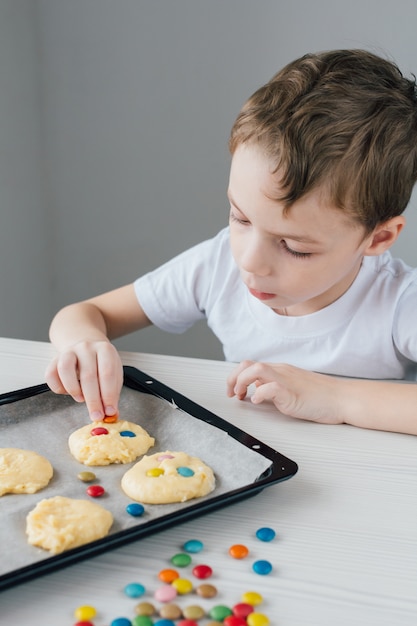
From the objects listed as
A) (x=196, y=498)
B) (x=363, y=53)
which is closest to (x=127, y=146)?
(x=363, y=53)

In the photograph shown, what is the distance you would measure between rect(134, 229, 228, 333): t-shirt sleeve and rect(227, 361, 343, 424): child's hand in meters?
0.38

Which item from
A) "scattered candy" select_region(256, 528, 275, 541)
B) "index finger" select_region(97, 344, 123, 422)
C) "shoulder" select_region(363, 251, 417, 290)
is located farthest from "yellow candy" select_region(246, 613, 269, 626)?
"shoulder" select_region(363, 251, 417, 290)

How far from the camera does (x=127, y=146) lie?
7.24ft

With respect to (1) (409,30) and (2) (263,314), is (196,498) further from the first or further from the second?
(1) (409,30)

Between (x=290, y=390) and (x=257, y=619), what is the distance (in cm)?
38

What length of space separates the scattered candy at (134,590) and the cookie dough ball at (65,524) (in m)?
0.06

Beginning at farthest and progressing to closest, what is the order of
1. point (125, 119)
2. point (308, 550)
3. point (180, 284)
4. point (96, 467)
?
point (125, 119) → point (180, 284) → point (96, 467) → point (308, 550)

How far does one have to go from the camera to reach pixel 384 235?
41.4 inches

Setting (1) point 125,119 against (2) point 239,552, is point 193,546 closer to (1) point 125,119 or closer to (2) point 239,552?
(2) point 239,552

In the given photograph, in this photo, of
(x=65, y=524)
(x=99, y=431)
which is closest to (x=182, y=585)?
(x=65, y=524)

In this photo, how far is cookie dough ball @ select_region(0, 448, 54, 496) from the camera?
28.5 inches

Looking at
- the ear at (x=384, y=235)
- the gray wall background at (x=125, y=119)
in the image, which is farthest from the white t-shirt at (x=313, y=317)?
the gray wall background at (x=125, y=119)

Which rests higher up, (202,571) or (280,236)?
(280,236)

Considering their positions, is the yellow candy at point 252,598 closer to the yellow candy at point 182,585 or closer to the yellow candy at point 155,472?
the yellow candy at point 182,585
